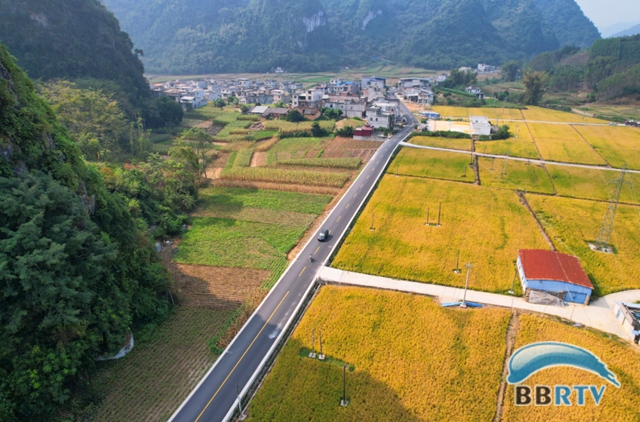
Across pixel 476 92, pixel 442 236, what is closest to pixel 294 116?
pixel 442 236

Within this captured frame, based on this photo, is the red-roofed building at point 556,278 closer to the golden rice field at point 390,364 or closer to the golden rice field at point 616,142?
the golden rice field at point 390,364

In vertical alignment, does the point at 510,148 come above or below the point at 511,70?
below

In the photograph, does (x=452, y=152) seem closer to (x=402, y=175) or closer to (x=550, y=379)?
(x=402, y=175)

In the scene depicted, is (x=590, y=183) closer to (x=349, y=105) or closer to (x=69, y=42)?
(x=349, y=105)

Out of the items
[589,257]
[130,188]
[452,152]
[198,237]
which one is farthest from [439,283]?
[452,152]

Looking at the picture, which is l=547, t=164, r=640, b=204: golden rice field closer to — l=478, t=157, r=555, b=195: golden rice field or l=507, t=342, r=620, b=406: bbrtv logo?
l=478, t=157, r=555, b=195: golden rice field

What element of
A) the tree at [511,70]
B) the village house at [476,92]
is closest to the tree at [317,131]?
the village house at [476,92]

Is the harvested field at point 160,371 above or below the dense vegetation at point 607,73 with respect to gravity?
below
